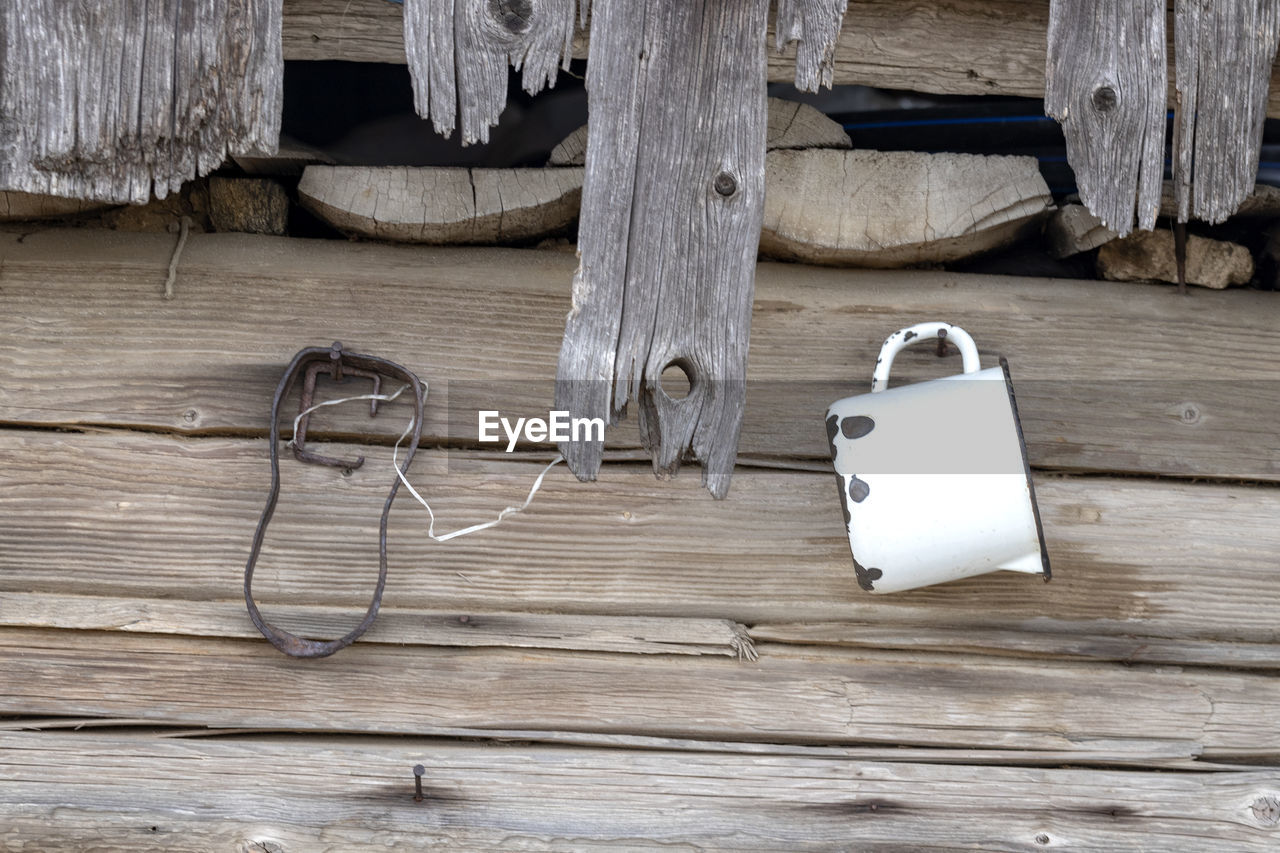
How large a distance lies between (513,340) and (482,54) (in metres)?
0.49

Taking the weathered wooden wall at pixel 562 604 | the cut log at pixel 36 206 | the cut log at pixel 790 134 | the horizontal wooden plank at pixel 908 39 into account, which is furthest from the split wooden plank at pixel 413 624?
the horizontal wooden plank at pixel 908 39

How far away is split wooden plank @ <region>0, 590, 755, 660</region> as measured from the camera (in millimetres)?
1407

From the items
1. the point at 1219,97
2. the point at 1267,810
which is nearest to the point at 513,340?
the point at 1219,97

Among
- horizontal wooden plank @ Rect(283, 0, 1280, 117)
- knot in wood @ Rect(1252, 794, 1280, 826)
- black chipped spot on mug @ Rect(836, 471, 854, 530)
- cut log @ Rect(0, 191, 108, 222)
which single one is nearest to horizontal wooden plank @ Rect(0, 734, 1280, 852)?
knot in wood @ Rect(1252, 794, 1280, 826)

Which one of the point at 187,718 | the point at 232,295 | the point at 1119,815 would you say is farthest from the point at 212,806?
the point at 1119,815

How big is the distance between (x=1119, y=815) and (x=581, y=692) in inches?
33.0

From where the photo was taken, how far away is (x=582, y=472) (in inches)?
43.2

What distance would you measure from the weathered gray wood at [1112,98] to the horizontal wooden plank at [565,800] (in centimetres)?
86

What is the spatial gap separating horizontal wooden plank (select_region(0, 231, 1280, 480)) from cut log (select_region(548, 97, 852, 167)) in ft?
0.54

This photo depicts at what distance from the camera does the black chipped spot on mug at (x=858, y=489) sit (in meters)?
1.26

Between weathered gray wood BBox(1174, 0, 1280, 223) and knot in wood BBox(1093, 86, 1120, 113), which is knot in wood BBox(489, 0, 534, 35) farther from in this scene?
weathered gray wood BBox(1174, 0, 1280, 223)

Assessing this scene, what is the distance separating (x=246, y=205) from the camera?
4.99 ft

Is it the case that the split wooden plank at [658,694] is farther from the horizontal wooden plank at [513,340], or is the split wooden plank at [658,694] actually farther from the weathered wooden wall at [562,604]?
the horizontal wooden plank at [513,340]

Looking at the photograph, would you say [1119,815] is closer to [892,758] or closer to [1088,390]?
[892,758]
